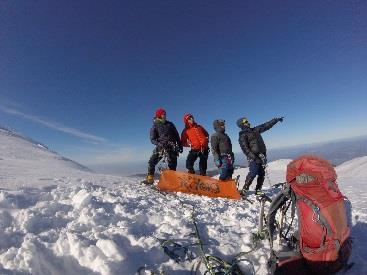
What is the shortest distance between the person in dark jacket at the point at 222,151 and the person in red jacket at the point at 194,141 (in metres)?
0.36

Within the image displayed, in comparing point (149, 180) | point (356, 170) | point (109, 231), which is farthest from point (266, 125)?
point (356, 170)

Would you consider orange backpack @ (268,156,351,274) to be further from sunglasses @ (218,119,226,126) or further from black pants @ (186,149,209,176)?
black pants @ (186,149,209,176)

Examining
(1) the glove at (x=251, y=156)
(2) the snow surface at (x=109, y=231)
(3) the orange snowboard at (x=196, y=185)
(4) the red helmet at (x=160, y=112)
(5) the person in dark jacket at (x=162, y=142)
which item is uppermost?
(4) the red helmet at (x=160, y=112)

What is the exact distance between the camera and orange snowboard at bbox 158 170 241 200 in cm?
941

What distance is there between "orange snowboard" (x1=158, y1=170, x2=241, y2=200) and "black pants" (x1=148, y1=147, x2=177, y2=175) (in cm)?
79

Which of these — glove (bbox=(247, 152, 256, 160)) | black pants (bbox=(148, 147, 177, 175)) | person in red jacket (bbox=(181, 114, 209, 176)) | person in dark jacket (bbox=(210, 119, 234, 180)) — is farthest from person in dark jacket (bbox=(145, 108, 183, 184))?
glove (bbox=(247, 152, 256, 160))

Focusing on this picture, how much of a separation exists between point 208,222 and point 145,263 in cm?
221

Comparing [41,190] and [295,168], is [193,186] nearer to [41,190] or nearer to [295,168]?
[41,190]

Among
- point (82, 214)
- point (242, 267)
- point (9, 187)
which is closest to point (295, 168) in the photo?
point (242, 267)

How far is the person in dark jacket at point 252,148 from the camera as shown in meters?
10.1

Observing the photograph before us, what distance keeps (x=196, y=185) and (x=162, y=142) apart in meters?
1.80

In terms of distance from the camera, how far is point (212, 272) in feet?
14.5

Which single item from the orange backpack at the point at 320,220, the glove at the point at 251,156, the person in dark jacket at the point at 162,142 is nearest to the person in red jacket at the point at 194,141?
the person in dark jacket at the point at 162,142

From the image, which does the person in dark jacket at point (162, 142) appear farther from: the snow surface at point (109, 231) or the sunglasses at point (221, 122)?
the snow surface at point (109, 231)
